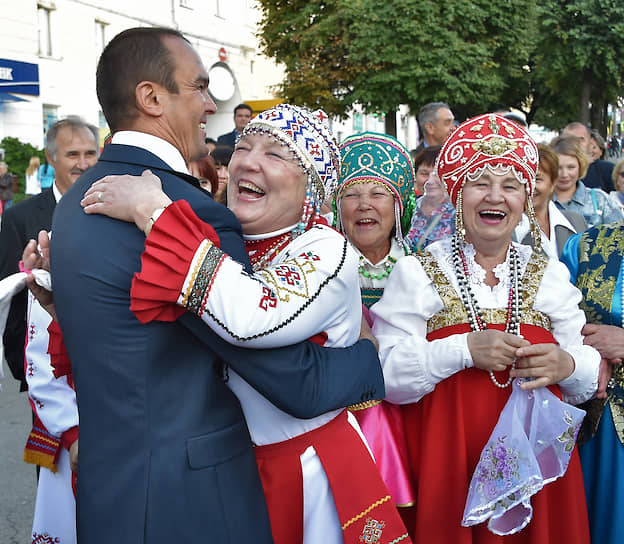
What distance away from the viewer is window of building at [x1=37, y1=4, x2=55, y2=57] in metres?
20.1

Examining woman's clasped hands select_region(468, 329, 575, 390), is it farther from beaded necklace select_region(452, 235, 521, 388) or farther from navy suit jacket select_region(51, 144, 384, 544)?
navy suit jacket select_region(51, 144, 384, 544)

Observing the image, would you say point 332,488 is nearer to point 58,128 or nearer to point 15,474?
point 58,128

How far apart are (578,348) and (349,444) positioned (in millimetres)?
916

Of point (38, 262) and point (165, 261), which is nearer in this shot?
point (165, 261)

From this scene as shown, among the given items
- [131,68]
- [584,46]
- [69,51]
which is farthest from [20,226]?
[69,51]

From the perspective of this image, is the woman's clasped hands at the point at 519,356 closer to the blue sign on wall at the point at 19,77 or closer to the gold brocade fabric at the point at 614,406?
the gold brocade fabric at the point at 614,406

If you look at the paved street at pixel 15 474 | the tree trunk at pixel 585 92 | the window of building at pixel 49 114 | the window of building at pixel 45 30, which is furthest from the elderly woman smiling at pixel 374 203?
the window of building at pixel 45 30

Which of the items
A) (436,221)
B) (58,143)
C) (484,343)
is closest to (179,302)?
(484,343)

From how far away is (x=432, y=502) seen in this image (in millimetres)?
2305

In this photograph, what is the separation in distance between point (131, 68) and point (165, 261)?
539mm

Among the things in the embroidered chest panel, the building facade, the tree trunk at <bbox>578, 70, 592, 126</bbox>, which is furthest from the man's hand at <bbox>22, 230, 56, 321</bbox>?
the tree trunk at <bbox>578, 70, 592, 126</bbox>

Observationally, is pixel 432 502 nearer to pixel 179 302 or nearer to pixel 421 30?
pixel 179 302

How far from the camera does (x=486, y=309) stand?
2381 mm

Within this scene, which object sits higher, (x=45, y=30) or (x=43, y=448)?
(x=45, y=30)
